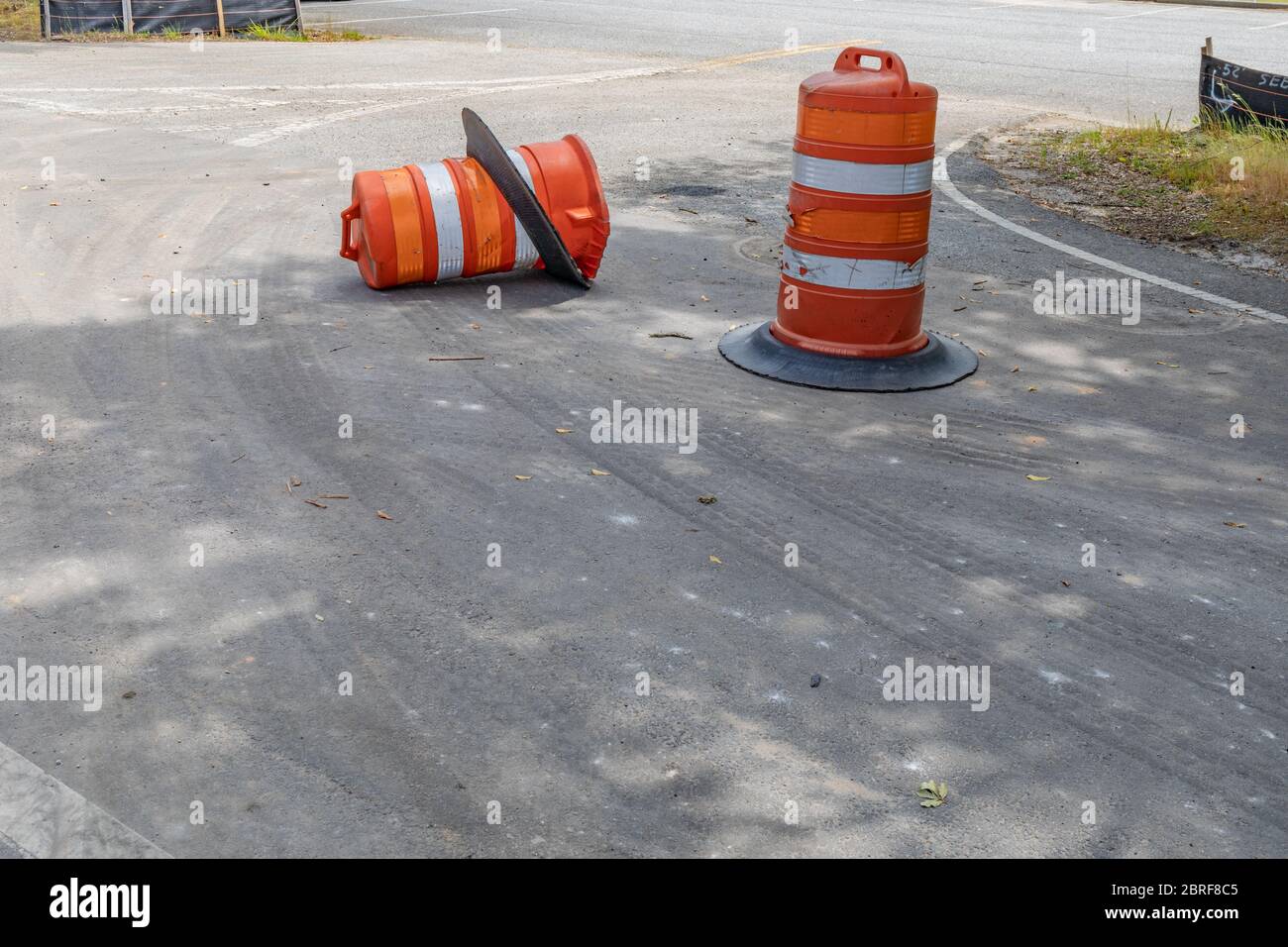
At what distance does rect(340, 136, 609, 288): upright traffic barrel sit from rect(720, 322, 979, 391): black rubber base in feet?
5.19

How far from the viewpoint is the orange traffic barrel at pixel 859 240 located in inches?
267

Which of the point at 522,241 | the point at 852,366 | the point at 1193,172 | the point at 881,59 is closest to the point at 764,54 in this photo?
the point at 1193,172

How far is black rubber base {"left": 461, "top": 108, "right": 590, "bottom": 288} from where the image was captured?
8.01m

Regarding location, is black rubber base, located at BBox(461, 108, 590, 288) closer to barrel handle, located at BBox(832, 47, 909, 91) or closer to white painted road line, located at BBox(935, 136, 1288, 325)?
barrel handle, located at BBox(832, 47, 909, 91)

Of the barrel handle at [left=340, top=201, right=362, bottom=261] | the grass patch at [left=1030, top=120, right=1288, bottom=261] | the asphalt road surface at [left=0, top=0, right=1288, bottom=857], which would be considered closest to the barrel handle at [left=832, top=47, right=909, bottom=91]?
the asphalt road surface at [left=0, top=0, right=1288, bottom=857]

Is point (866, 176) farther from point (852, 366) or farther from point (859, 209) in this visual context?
point (852, 366)

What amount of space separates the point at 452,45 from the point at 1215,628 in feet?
61.1

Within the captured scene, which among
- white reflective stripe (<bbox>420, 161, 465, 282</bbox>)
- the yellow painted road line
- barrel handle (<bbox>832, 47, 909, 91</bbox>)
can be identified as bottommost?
white reflective stripe (<bbox>420, 161, 465, 282</bbox>)

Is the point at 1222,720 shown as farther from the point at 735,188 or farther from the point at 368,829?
the point at 735,188

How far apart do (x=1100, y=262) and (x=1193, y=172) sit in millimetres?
2983

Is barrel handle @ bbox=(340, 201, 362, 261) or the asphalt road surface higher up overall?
barrel handle @ bbox=(340, 201, 362, 261)

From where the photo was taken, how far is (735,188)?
37.6 feet

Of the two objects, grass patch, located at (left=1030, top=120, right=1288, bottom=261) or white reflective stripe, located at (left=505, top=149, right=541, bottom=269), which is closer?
white reflective stripe, located at (left=505, top=149, right=541, bottom=269)

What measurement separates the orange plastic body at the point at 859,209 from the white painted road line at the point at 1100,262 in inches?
96.9
